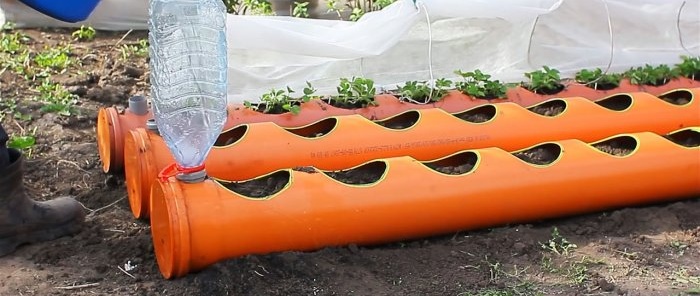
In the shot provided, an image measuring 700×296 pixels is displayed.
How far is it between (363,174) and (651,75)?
207cm

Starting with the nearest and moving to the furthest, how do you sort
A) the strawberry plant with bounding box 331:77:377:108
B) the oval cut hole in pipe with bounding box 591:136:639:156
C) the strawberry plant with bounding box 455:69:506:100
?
the oval cut hole in pipe with bounding box 591:136:639:156, the strawberry plant with bounding box 331:77:377:108, the strawberry plant with bounding box 455:69:506:100

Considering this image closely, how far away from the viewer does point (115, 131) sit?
3361mm

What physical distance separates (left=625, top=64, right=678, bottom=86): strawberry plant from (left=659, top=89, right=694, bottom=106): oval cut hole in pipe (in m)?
0.21

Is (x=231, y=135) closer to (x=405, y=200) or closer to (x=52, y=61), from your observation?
(x=405, y=200)

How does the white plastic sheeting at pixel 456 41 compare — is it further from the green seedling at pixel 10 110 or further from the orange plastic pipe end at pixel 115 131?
the green seedling at pixel 10 110

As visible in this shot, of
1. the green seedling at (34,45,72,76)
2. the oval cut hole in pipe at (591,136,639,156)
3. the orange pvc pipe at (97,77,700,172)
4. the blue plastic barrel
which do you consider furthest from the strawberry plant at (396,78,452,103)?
the green seedling at (34,45,72,76)

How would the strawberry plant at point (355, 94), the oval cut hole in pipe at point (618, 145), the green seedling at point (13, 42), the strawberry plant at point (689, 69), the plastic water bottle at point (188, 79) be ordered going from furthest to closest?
the green seedling at point (13, 42)
the strawberry plant at point (689, 69)
the strawberry plant at point (355, 94)
the oval cut hole in pipe at point (618, 145)
the plastic water bottle at point (188, 79)

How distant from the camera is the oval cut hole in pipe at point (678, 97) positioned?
3.85 metres

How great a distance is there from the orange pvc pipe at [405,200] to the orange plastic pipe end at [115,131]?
0.80 m

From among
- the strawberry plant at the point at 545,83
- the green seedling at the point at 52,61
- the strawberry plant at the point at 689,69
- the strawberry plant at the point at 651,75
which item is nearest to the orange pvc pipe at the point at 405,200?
the strawberry plant at the point at 545,83

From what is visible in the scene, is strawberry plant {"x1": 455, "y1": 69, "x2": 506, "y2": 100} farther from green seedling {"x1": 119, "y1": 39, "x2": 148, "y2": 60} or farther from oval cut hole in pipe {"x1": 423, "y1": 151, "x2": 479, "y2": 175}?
green seedling {"x1": 119, "y1": 39, "x2": 148, "y2": 60}

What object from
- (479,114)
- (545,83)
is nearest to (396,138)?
(479,114)

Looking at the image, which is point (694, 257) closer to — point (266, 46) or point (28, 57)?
point (266, 46)

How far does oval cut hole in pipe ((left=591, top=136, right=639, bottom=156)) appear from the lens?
3.22m
